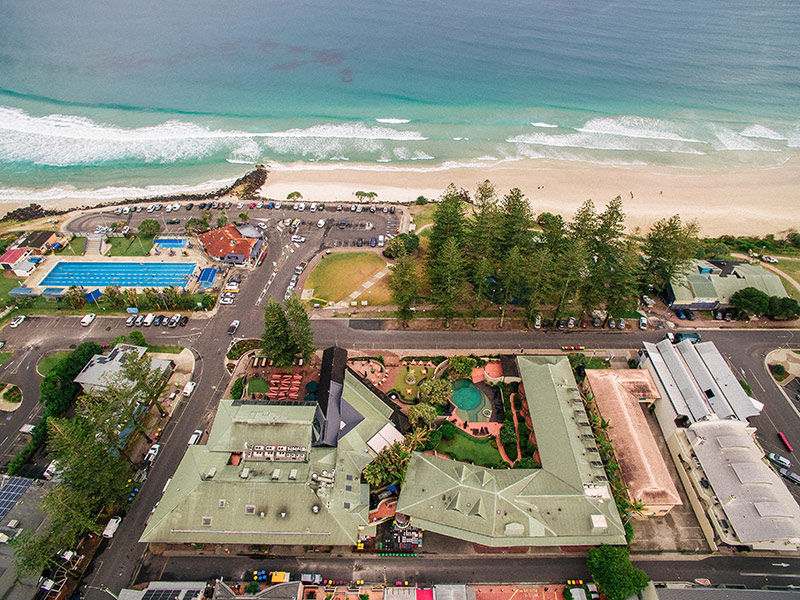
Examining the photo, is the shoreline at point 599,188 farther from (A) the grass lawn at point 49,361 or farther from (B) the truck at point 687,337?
(A) the grass lawn at point 49,361

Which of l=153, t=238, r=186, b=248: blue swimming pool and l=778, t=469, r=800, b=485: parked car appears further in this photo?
l=153, t=238, r=186, b=248: blue swimming pool

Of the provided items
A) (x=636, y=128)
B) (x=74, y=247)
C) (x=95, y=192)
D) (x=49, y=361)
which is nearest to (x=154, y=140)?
(x=95, y=192)

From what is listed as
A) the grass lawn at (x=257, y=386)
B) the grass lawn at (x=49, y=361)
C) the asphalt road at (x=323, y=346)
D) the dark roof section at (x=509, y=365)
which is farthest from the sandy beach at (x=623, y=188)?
the grass lawn at (x=49, y=361)

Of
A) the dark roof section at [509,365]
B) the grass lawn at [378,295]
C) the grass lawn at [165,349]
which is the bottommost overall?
the dark roof section at [509,365]

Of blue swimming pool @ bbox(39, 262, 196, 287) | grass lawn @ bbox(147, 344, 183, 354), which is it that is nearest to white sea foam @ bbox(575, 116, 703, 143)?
blue swimming pool @ bbox(39, 262, 196, 287)

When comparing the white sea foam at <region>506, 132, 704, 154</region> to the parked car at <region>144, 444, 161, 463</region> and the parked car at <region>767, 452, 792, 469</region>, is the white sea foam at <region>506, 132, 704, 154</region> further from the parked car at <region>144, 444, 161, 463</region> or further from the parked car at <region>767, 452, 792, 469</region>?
the parked car at <region>144, 444, 161, 463</region>

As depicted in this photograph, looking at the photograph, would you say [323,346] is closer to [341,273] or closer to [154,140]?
[341,273]
